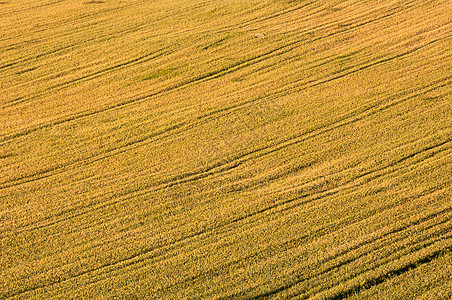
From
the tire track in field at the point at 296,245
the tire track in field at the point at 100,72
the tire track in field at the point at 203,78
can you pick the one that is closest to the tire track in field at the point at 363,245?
the tire track in field at the point at 296,245

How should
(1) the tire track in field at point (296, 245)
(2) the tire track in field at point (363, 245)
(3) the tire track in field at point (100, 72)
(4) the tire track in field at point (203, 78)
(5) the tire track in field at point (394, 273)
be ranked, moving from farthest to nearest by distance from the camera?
(3) the tire track in field at point (100, 72) < (4) the tire track in field at point (203, 78) < (1) the tire track in field at point (296, 245) < (2) the tire track in field at point (363, 245) < (5) the tire track in field at point (394, 273)

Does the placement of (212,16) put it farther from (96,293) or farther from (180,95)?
(96,293)

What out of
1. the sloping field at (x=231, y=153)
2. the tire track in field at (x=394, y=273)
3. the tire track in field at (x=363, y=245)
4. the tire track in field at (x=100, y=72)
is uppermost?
the tire track in field at (x=100, y=72)

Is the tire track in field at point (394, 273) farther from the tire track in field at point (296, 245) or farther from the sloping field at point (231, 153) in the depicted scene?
the tire track in field at point (296, 245)

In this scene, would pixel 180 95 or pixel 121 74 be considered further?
pixel 121 74

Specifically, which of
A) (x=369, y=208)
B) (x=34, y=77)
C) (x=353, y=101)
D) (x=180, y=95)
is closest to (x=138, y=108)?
(x=180, y=95)

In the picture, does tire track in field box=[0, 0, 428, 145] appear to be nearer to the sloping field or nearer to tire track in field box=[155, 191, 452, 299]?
the sloping field

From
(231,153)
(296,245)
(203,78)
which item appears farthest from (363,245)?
(203,78)

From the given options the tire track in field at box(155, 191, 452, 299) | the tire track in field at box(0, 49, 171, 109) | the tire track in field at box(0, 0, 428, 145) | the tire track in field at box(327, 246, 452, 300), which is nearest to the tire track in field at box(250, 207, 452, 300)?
the tire track in field at box(155, 191, 452, 299)

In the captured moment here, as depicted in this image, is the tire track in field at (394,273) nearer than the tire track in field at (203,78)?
Yes
